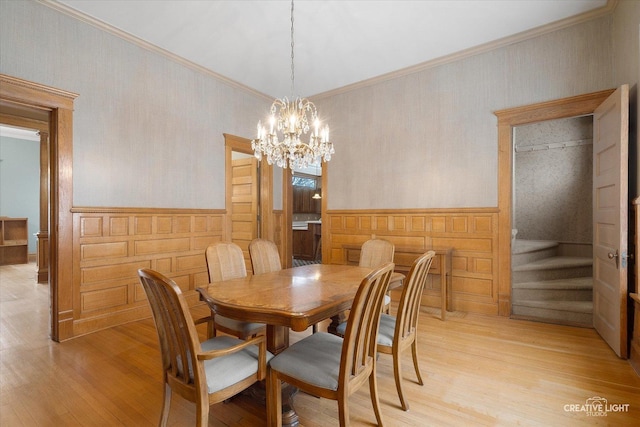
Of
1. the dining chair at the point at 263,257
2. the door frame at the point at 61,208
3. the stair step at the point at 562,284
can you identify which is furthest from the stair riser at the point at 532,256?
the door frame at the point at 61,208

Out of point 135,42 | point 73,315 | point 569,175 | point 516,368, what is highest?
point 135,42

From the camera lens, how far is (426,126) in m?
4.12

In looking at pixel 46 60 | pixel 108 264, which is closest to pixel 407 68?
pixel 46 60

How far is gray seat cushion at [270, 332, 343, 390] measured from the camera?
149 cm

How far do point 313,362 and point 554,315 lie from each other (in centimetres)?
326

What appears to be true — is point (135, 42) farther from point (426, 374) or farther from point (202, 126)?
point (426, 374)

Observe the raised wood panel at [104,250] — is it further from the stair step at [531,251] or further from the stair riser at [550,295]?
Answer: the stair step at [531,251]

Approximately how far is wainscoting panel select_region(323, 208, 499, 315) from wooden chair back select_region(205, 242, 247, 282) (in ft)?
6.34

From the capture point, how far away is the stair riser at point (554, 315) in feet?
10.9

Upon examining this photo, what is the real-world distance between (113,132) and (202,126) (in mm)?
1160

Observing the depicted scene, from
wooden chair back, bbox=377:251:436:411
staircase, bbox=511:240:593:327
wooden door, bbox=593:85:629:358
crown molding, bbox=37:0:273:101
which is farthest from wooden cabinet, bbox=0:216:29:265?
wooden door, bbox=593:85:629:358

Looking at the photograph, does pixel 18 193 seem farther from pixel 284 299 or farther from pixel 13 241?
pixel 284 299

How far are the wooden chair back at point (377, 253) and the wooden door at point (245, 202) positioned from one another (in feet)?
8.47

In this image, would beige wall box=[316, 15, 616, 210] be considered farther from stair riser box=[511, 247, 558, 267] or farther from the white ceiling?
stair riser box=[511, 247, 558, 267]
